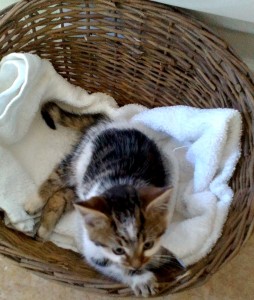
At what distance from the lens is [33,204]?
1.41m

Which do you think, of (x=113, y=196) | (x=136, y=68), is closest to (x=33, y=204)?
(x=113, y=196)

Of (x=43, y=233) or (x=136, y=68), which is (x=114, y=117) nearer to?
(x=136, y=68)

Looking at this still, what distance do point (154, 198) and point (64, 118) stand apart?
0.63 meters

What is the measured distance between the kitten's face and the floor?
434mm

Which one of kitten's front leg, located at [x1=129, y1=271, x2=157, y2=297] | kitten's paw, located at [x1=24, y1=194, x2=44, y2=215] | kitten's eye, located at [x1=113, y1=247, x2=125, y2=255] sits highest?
kitten's eye, located at [x1=113, y1=247, x2=125, y2=255]

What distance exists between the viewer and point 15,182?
1.41 meters

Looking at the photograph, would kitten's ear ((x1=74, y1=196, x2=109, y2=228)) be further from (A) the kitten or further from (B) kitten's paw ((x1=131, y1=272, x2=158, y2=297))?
(B) kitten's paw ((x1=131, y1=272, x2=158, y2=297))

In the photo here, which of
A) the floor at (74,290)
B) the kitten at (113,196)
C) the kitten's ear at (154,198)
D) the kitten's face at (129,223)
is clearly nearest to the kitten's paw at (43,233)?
the kitten at (113,196)

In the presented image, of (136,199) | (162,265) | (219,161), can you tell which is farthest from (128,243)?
(219,161)

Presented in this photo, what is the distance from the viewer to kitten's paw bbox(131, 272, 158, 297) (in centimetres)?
111

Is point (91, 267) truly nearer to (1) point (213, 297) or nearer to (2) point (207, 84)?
(1) point (213, 297)

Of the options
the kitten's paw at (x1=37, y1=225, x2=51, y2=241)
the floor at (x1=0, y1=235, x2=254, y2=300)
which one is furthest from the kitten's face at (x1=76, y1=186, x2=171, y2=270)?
the floor at (x1=0, y1=235, x2=254, y2=300)

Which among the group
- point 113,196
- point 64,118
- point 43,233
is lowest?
point 43,233

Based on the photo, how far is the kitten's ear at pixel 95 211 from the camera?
99cm
